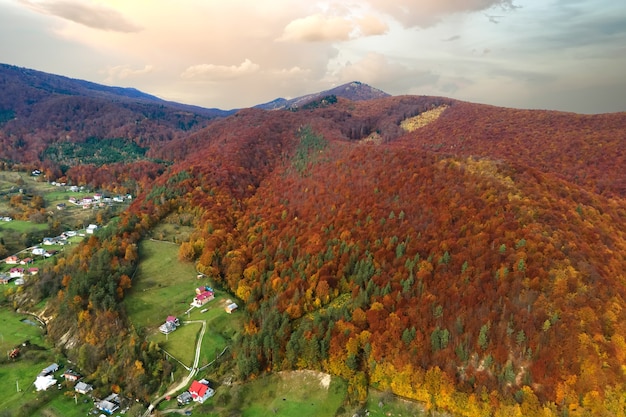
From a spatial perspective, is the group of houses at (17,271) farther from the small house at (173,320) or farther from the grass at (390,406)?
the grass at (390,406)

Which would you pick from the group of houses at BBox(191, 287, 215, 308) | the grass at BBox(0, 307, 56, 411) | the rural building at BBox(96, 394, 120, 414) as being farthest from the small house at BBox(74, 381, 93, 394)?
the group of houses at BBox(191, 287, 215, 308)

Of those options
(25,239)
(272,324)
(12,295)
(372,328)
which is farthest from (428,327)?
(25,239)

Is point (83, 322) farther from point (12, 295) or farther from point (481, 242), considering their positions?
point (481, 242)

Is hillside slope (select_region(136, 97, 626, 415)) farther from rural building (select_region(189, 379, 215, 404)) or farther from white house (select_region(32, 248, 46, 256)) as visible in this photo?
white house (select_region(32, 248, 46, 256))

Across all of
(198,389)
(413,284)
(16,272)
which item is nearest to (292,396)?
(198,389)

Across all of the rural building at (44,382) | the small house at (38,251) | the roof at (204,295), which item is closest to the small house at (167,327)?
the roof at (204,295)

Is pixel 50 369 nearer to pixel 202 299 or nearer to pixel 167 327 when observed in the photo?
pixel 167 327

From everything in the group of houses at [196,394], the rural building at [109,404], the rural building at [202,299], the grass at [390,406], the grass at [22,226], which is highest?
the grass at [22,226]
